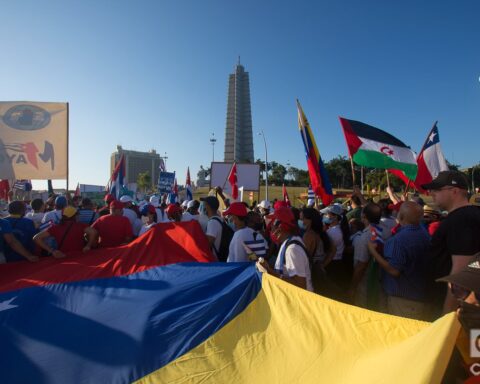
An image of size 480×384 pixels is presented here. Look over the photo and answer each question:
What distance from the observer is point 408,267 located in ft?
11.1

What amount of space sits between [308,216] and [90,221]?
5.18m

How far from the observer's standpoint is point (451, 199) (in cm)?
286

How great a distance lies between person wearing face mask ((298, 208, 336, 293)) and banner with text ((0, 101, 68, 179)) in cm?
542

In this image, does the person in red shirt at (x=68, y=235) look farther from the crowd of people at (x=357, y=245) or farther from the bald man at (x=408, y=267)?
the bald man at (x=408, y=267)

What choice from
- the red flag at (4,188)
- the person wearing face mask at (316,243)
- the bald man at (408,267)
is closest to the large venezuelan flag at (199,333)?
the person wearing face mask at (316,243)

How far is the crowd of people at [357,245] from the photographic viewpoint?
2707mm

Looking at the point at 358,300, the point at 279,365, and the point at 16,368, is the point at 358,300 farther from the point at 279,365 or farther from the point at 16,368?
the point at 16,368

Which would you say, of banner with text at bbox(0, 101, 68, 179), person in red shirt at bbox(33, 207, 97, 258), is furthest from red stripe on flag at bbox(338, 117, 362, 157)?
banner with text at bbox(0, 101, 68, 179)

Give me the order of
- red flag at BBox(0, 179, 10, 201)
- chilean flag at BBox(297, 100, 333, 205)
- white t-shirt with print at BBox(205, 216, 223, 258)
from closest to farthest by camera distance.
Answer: white t-shirt with print at BBox(205, 216, 223, 258), chilean flag at BBox(297, 100, 333, 205), red flag at BBox(0, 179, 10, 201)

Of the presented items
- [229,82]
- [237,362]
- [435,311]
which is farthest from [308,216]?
[229,82]

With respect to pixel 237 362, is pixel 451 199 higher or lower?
higher

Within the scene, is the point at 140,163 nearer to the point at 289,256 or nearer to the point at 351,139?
the point at 351,139

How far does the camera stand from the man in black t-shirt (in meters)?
2.59

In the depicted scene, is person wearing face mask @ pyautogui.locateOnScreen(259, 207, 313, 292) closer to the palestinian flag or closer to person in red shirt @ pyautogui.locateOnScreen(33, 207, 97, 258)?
person in red shirt @ pyautogui.locateOnScreen(33, 207, 97, 258)
